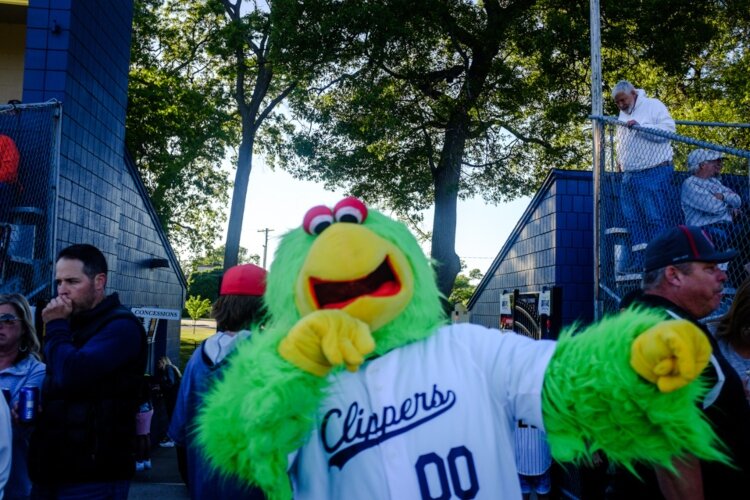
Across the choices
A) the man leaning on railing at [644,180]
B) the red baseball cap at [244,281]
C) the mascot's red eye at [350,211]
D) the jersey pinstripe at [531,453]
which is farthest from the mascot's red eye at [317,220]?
the jersey pinstripe at [531,453]

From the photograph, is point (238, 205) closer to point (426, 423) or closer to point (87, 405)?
point (87, 405)

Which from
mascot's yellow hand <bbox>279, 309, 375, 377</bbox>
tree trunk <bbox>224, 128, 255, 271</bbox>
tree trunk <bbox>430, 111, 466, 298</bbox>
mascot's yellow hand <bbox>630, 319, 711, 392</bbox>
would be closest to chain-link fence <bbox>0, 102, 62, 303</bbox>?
mascot's yellow hand <bbox>279, 309, 375, 377</bbox>

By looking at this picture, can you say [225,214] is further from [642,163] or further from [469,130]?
[642,163]

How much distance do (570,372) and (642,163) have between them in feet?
15.6

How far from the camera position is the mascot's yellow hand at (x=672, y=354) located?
139cm

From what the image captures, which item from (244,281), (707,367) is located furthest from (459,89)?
(707,367)

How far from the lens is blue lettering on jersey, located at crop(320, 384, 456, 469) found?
1.73 metres

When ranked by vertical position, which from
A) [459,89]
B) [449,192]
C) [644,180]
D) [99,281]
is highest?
[459,89]

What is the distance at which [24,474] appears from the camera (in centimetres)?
305

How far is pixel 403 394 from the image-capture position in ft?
5.76

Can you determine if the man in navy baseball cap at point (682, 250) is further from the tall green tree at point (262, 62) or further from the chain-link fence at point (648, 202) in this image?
the tall green tree at point (262, 62)

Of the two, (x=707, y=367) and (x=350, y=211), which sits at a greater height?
(x=350, y=211)

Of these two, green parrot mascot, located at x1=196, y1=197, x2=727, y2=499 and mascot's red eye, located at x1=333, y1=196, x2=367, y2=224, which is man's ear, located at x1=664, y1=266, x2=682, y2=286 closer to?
green parrot mascot, located at x1=196, y1=197, x2=727, y2=499

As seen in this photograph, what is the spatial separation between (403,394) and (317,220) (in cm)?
56
